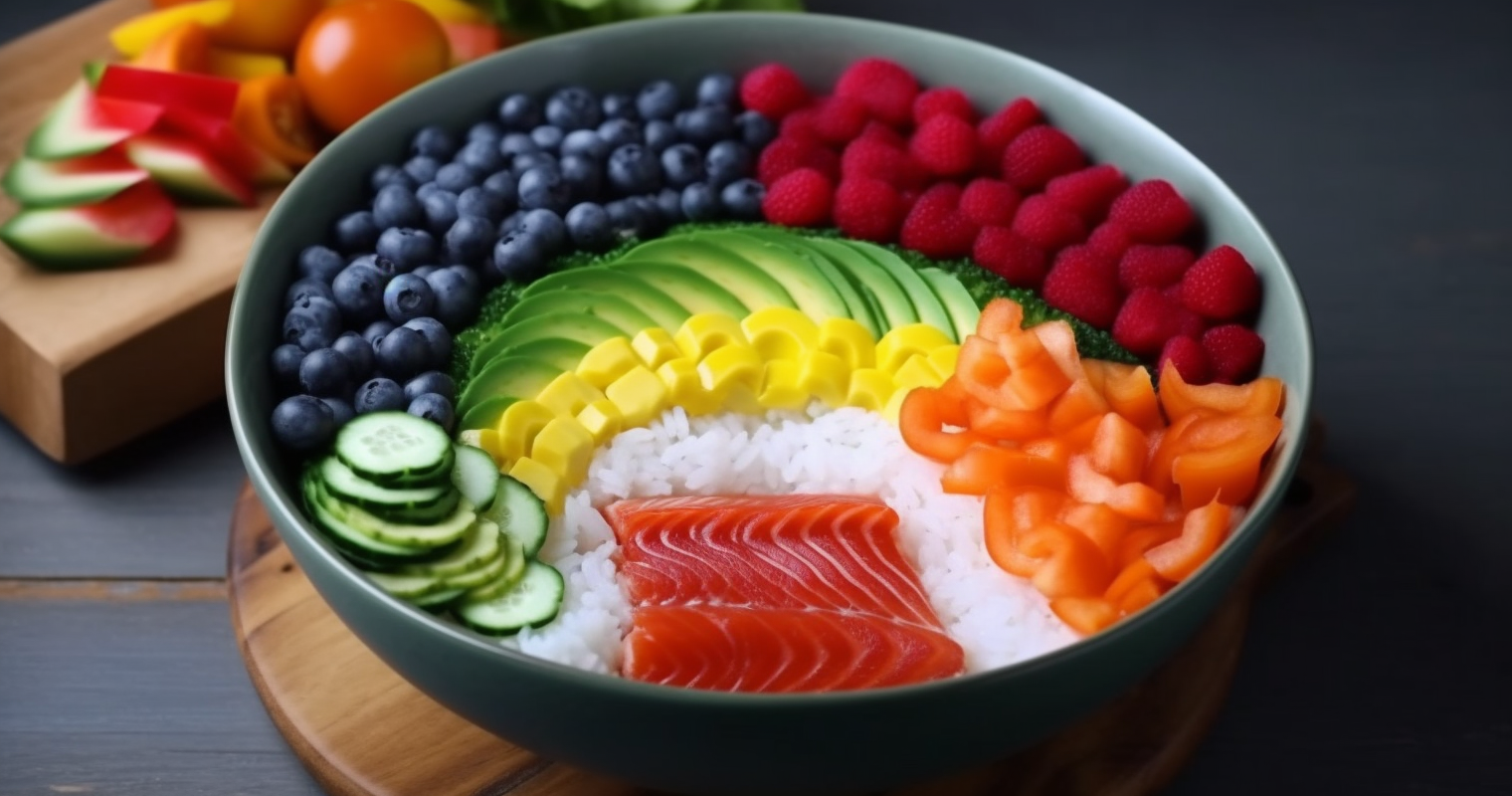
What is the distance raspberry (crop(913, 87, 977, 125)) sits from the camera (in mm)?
2455

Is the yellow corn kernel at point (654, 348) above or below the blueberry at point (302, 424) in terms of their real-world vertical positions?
above

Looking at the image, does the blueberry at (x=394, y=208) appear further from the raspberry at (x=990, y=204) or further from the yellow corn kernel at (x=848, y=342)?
the raspberry at (x=990, y=204)

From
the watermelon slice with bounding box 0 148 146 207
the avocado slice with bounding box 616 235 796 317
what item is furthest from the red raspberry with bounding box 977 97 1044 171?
the watermelon slice with bounding box 0 148 146 207

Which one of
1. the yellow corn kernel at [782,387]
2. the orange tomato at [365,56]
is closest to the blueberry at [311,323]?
the yellow corn kernel at [782,387]

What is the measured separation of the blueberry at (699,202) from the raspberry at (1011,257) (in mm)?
433

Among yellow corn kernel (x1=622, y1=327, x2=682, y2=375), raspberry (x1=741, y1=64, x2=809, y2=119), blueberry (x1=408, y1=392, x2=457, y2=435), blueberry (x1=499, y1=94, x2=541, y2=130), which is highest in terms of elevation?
raspberry (x1=741, y1=64, x2=809, y2=119)

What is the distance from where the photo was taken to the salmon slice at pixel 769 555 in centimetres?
182

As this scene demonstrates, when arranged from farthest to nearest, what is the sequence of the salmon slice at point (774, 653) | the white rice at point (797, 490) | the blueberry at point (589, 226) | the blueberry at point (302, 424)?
the blueberry at point (589, 226) → the blueberry at point (302, 424) → the white rice at point (797, 490) → the salmon slice at point (774, 653)

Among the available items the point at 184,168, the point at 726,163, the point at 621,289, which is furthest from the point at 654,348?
the point at 184,168

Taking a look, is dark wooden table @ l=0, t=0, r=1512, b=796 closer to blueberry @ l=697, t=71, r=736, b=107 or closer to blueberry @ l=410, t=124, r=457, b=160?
blueberry @ l=410, t=124, r=457, b=160

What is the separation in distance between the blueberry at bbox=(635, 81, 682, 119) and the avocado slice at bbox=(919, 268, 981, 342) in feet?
1.77

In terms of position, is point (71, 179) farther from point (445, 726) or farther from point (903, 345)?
point (903, 345)

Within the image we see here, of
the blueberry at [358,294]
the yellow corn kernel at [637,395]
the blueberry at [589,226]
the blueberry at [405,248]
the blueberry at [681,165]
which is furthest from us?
the blueberry at [681,165]

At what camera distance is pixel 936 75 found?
2545mm
